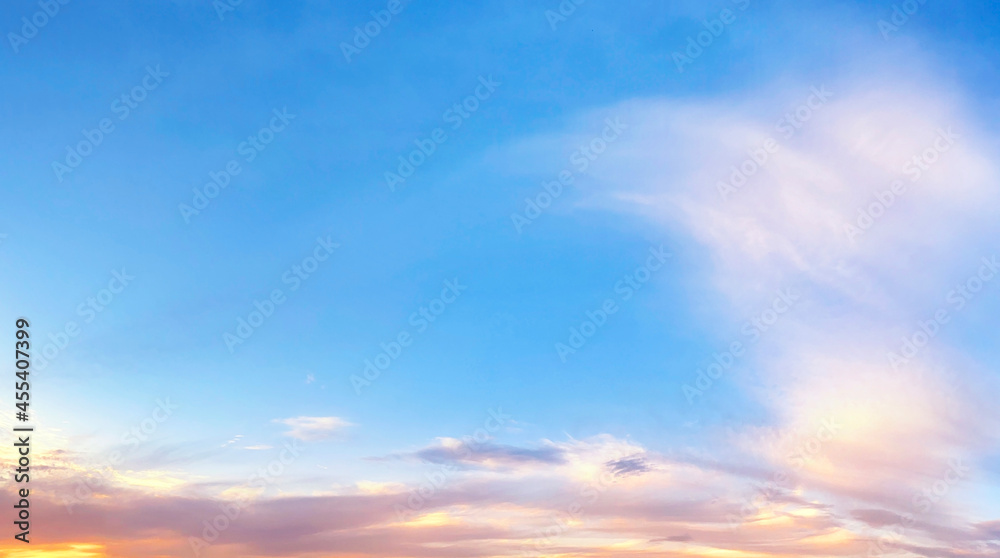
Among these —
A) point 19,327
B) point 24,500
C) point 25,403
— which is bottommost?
point 24,500

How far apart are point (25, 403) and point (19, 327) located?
18.3 feet

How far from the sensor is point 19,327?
3728 centimetres

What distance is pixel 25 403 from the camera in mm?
37938

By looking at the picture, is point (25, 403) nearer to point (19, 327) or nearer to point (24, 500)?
point (19, 327)

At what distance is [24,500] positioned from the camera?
40.1 meters

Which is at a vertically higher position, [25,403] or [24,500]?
[25,403]

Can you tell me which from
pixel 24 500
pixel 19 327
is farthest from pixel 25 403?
pixel 24 500

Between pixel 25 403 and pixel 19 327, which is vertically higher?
pixel 19 327

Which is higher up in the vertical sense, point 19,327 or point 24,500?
point 19,327

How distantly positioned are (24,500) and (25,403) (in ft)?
27.6

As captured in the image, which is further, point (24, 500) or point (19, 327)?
point (24, 500)

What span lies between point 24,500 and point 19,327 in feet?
45.5
